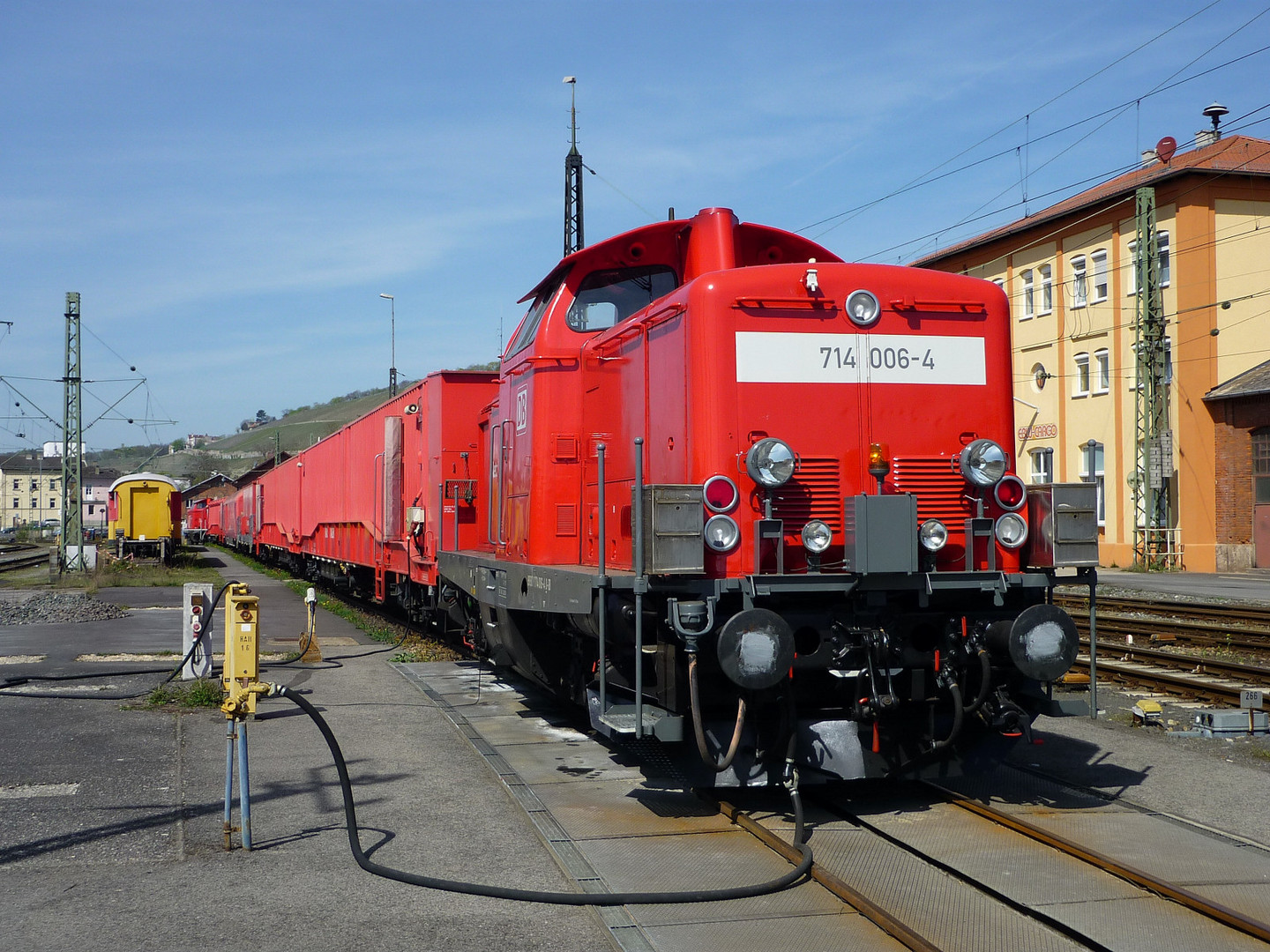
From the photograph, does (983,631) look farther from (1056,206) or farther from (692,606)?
(1056,206)

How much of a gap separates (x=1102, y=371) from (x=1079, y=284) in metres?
2.93

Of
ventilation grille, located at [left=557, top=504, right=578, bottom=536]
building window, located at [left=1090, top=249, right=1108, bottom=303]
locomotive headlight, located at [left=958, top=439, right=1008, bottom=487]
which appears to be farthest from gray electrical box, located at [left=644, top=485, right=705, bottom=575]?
building window, located at [left=1090, top=249, right=1108, bottom=303]

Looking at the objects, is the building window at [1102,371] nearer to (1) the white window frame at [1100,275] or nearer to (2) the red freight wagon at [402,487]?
(1) the white window frame at [1100,275]

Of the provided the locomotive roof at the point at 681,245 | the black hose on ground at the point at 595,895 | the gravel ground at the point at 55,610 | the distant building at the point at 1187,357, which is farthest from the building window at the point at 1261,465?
the black hose on ground at the point at 595,895

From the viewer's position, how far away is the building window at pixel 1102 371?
105ft

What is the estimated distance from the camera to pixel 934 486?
658cm

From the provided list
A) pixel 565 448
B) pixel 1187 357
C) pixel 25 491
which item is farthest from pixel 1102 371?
pixel 25 491

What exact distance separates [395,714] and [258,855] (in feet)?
13.2

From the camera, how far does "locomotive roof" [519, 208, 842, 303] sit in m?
7.39

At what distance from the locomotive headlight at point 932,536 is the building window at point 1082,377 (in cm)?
2915

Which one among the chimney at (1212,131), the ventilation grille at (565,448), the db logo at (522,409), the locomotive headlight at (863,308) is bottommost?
the ventilation grille at (565,448)

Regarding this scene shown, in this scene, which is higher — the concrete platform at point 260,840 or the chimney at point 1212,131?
the chimney at point 1212,131

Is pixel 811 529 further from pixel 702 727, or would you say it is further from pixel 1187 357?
pixel 1187 357

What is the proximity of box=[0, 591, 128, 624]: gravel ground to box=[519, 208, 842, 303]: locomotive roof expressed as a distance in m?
14.3
